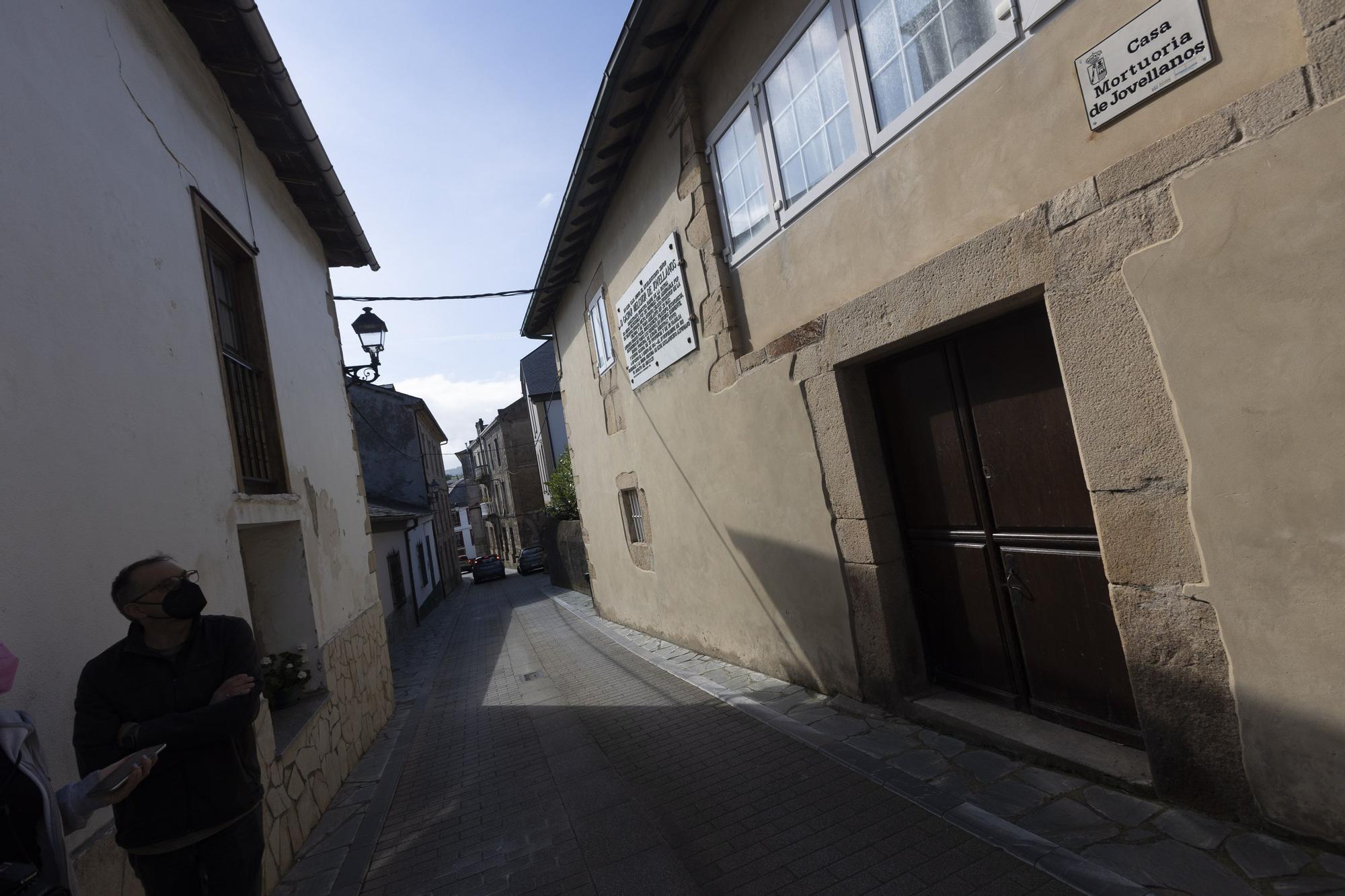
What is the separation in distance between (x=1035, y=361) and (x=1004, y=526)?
926mm

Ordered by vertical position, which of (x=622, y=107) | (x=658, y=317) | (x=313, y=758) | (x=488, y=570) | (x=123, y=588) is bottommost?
(x=488, y=570)

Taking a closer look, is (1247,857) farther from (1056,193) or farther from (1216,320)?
(1056,193)

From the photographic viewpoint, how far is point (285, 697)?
5.24 metres

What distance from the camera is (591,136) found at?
7.18m

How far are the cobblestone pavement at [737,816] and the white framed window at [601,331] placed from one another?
15.2 ft

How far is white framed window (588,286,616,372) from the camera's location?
9969 mm

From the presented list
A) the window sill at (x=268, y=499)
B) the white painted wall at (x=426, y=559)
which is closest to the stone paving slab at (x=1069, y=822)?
the window sill at (x=268, y=499)

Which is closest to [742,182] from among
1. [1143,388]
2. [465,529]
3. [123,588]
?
[1143,388]

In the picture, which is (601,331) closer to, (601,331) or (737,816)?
(601,331)

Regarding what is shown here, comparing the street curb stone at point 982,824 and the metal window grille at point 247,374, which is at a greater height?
the metal window grille at point 247,374

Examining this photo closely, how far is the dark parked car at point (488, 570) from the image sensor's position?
33.4 meters

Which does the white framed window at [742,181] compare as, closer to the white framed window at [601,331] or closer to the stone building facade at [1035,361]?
the stone building facade at [1035,361]

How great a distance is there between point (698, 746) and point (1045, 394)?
122 inches

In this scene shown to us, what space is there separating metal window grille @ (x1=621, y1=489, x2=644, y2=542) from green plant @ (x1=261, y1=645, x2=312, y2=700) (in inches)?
202
